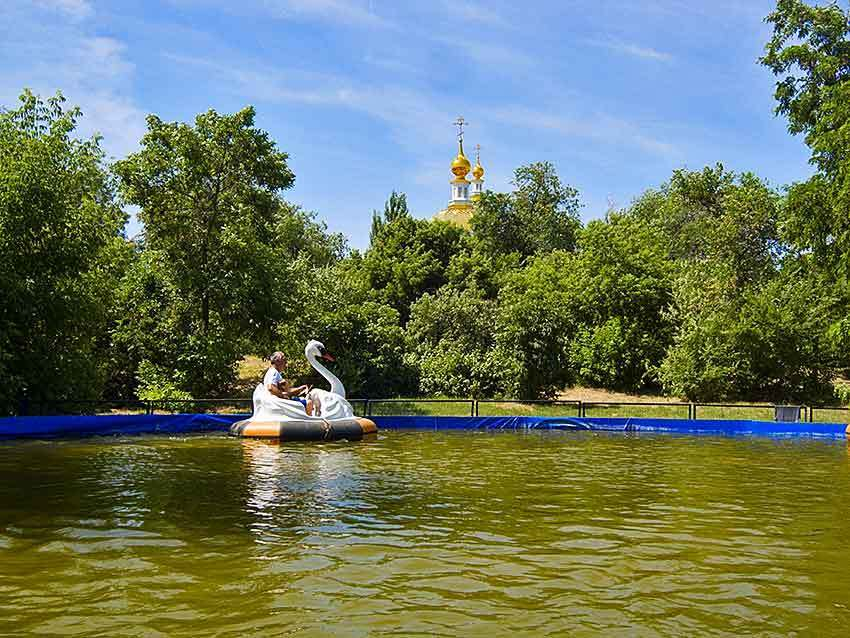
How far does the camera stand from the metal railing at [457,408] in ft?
84.7

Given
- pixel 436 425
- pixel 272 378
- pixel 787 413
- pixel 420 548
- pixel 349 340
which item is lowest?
pixel 420 548

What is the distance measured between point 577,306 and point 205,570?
3542cm

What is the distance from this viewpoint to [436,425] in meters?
26.5

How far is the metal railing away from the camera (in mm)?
25828

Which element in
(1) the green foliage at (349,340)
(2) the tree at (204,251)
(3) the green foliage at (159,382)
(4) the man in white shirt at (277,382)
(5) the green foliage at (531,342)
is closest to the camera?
(4) the man in white shirt at (277,382)

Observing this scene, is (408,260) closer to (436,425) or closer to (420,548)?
(436,425)

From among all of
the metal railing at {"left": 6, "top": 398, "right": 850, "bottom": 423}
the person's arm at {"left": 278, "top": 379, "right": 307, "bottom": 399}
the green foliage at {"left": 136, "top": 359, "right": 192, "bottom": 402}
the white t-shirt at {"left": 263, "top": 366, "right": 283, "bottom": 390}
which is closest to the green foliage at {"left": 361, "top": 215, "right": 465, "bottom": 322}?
the metal railing at {"left": 6, "top": 398, "right": 850, "bottom": 423}

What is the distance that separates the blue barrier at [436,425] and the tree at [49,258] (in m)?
1.91

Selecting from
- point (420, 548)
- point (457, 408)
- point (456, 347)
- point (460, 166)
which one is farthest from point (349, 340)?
point (460, 166)

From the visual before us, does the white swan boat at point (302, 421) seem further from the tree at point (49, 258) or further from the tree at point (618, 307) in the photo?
the tree at point (618, 307)

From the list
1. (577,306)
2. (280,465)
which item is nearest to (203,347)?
(280,465)

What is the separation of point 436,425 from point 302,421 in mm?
6453

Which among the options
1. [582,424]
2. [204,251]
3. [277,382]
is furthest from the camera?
[204,251]

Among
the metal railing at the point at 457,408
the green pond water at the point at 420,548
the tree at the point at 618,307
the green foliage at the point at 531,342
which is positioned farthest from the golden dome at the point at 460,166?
the green pond water at the point at 420,548
